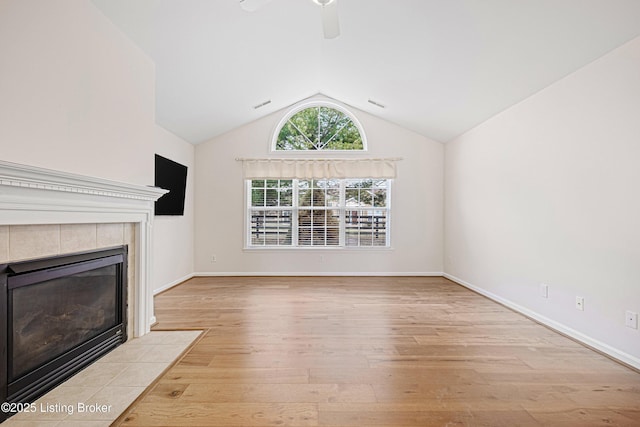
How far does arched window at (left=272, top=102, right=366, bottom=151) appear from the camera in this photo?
17.9ft

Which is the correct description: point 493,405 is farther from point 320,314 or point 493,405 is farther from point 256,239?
point 256,239

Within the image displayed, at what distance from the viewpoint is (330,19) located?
7.16ft

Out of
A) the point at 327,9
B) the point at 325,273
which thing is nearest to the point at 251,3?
the point at 327,9

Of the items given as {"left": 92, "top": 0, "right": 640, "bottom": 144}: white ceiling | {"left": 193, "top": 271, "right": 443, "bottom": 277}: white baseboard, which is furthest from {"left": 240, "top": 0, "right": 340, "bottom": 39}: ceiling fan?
{"left": 193, "top": 271, "right": 443, "bottom": 277}: white baseboard

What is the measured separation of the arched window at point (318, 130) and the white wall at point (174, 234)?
1.58 metres

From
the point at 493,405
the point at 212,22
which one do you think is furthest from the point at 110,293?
the point at 493,405

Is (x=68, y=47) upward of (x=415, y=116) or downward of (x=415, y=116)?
downward

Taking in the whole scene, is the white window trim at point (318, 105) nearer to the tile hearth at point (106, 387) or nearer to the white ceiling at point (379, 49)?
the white ceiling at point (379, 49)

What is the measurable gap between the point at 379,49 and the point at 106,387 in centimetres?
371

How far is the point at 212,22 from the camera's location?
2.70 m

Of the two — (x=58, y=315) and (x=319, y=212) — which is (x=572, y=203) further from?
(x=58, y=315)

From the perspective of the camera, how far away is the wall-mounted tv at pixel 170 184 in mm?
4051

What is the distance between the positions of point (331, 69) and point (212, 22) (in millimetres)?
1781

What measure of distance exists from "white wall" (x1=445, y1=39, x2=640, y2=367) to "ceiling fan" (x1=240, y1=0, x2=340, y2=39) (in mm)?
2170
